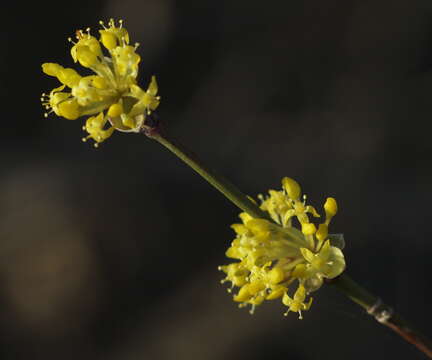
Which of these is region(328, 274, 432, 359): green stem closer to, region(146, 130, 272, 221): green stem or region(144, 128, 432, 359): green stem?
region(144, 128, 432, 359): green stem

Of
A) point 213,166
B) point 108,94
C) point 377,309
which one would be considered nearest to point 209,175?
point 108,94

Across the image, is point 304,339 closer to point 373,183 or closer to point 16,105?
point 373,183

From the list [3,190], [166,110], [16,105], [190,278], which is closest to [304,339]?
→ [190,278]

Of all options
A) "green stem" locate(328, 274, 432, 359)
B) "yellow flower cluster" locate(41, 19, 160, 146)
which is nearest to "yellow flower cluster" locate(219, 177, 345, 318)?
"green stem" locate(328, 274, 432, 359)

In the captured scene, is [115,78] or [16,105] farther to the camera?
[16,105]

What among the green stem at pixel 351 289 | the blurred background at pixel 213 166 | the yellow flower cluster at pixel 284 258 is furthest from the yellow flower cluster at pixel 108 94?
the blurred background at pixel 213 166
